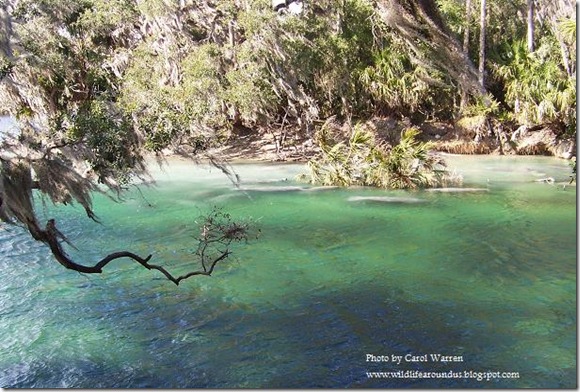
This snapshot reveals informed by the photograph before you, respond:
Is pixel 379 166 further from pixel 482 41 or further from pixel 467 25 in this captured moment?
pixel 467 25

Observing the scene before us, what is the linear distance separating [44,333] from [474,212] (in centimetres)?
920

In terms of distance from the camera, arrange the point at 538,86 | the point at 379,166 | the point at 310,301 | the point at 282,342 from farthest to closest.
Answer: the point at 538,86 < the point at 379,166 < the point at 310,301 < the point at 282,342

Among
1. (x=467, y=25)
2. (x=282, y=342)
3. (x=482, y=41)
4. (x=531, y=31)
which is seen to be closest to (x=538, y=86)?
(x=531, y=31)

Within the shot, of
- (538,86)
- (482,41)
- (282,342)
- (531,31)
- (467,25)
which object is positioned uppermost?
(467,25)

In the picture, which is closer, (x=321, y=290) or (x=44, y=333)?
(x=44, y=333)

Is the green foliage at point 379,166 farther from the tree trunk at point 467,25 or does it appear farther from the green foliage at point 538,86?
the tree trunk at point 467,25

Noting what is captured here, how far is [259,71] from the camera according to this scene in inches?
817

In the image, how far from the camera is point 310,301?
26.0 ft

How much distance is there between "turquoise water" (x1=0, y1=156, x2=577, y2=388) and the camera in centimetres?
610

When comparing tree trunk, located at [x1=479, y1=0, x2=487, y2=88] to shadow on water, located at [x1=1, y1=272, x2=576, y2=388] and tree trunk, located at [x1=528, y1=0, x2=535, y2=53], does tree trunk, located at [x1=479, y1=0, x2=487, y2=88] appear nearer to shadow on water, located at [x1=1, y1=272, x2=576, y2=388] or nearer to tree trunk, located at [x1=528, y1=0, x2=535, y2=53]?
tree trunk, located at [x1=528, y1=0, x2=535, y2=53]

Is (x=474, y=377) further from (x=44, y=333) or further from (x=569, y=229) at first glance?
(x=569, y=229)

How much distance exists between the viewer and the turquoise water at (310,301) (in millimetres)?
6102

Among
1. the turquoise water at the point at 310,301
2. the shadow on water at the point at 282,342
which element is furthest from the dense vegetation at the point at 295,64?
the shadow on water at the point at 282,342

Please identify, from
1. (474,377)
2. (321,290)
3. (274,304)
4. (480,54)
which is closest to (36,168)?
(274,304)
